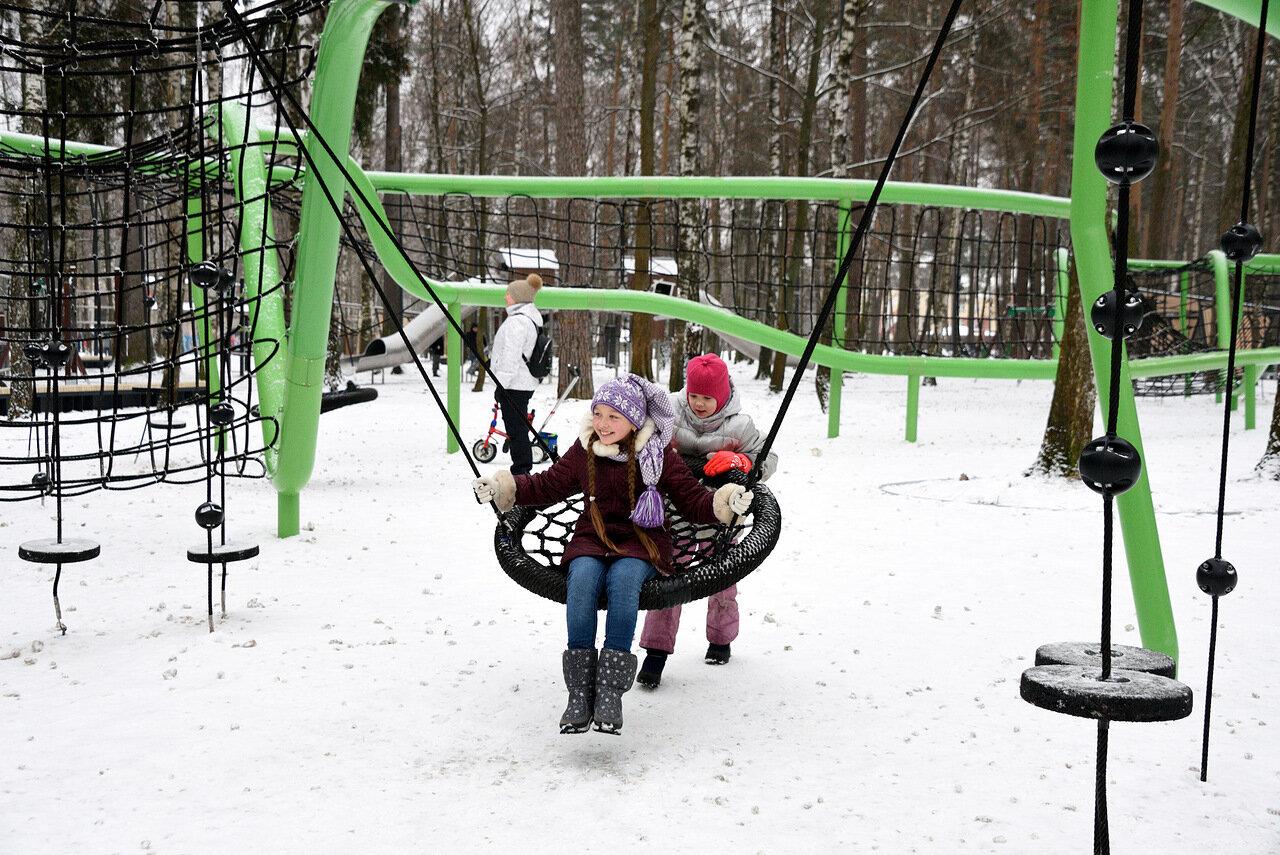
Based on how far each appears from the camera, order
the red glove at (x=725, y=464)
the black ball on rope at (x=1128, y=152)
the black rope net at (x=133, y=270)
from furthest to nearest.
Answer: the black rope net at (x=133, y=270)
the red glove at (x=725, y=464)
the black ball on rope at (x=1128, y=152)

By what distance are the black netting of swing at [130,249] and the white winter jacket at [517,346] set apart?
1.62 metres

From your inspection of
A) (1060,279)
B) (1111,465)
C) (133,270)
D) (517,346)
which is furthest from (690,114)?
(1111,465)

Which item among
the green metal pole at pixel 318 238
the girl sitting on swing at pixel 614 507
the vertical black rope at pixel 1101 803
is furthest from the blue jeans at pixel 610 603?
the green metal pole at pixel 318 238

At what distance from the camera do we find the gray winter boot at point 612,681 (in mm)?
2445

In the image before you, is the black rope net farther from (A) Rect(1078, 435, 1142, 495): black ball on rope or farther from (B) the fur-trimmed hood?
(A) Rect(1078, 435, 1142, 495): black ball on rope

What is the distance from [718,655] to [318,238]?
2.33 m

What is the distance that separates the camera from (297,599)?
380cm

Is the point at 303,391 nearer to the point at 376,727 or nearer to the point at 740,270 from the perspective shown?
the point at 376,727

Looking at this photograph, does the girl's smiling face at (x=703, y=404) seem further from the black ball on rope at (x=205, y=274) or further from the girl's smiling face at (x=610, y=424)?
the black ball on rope at (x=205, y=274)

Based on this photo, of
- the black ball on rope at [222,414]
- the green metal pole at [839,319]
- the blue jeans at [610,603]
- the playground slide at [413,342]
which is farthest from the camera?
the playground slide at [413,342]

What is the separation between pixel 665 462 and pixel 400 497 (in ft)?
11.5

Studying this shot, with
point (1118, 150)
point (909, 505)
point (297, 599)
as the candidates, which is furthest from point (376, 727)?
point (909, 505)

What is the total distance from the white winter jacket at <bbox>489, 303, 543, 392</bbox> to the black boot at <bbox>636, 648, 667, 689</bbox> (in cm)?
398

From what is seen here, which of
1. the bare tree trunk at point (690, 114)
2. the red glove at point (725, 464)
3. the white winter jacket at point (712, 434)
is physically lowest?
the red glove at point (725, 464)
